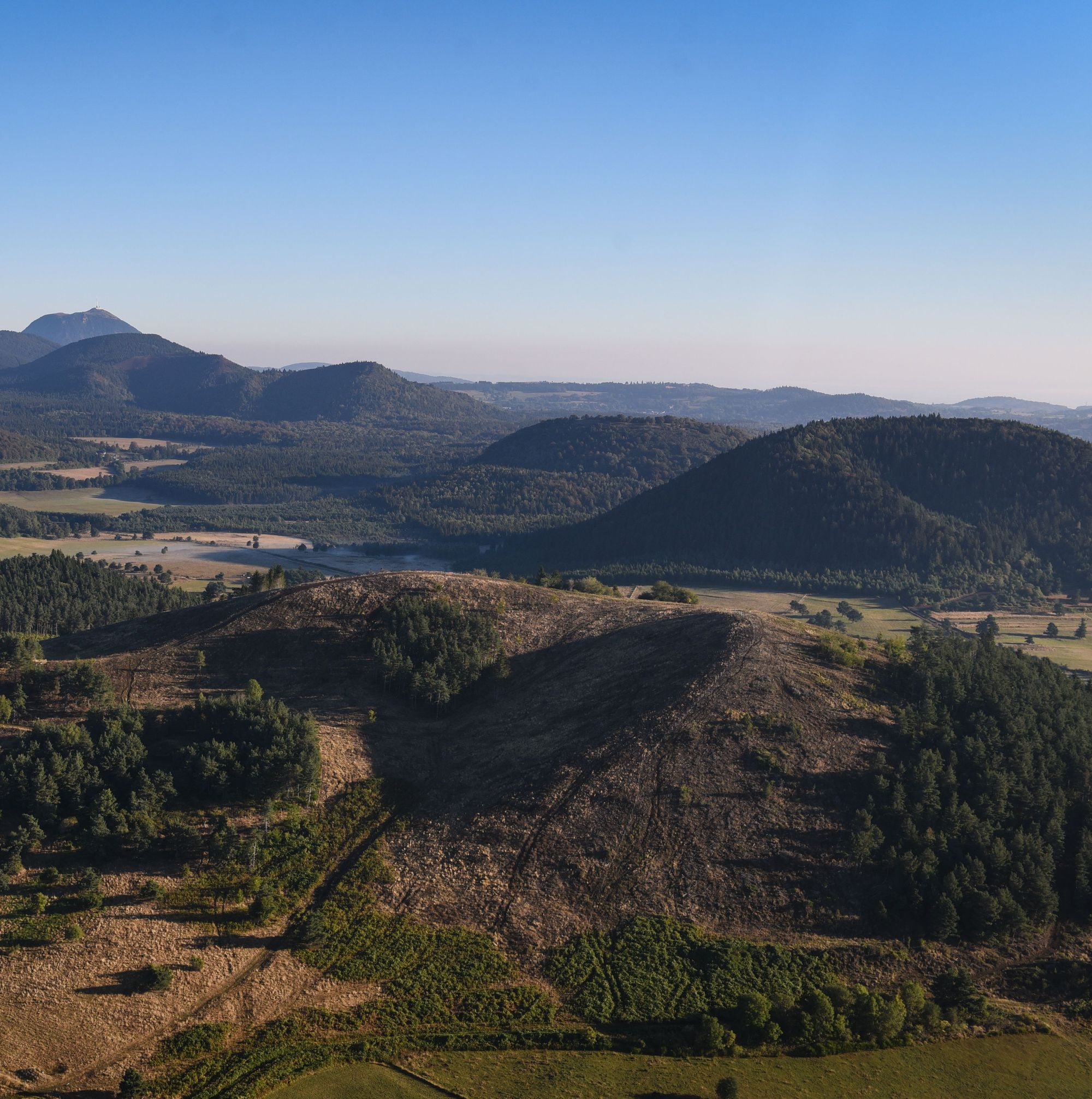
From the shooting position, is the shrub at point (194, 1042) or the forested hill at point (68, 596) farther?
the forested hill at point (68, 596)

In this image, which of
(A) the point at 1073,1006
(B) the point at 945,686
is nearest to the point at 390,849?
(A) the point at 1073,1006

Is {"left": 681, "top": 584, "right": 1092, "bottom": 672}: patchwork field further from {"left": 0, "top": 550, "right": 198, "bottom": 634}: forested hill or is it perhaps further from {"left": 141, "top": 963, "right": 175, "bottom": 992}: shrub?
{"left": 141, "top": 963, "right": 175, "bottom": 992}: shrub

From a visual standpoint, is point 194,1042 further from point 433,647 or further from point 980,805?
point 980,805

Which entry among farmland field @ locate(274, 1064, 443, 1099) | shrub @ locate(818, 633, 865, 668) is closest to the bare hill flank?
shrub @ locate(818, 633, 865, 668)

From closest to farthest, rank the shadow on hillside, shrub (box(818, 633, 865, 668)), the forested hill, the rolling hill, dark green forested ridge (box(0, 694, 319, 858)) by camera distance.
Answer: the shadow on hillside, the rolling hill, dark green forested ridge (box(0, 694, 319, 858)), shrub (box(818, 633, 865, 668)), the forested hill

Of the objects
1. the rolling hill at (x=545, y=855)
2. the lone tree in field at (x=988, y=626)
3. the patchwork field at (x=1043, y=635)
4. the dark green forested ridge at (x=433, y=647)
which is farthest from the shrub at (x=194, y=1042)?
the lone tree in field at (x=988, y=626)

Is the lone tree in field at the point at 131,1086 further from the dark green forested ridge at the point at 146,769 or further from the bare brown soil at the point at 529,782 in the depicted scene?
the dark green forested ridge at the point at 146,769
